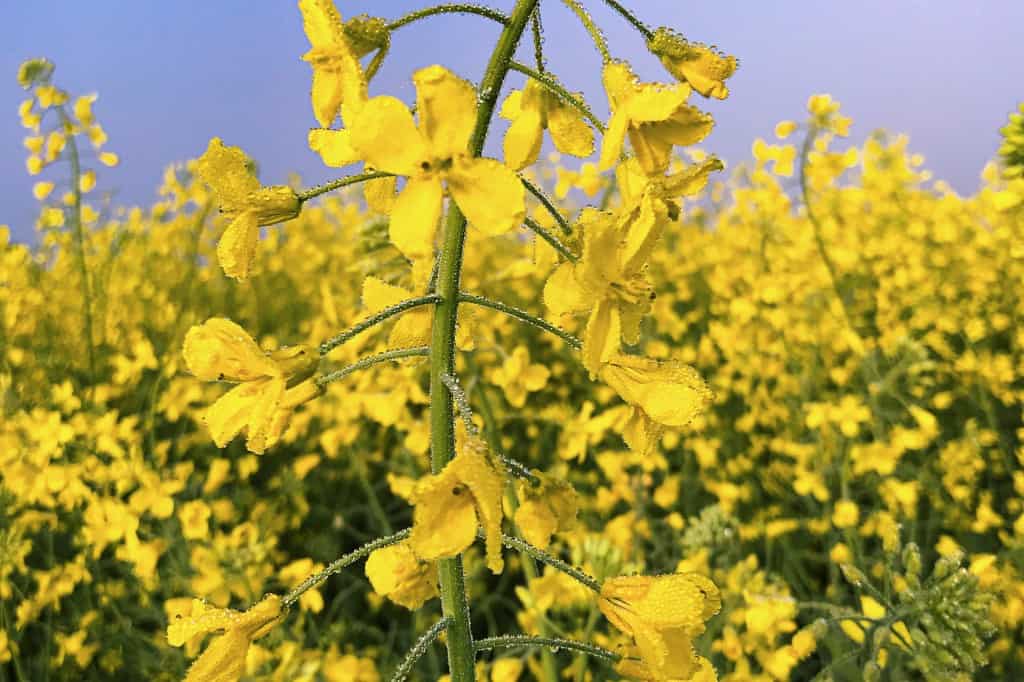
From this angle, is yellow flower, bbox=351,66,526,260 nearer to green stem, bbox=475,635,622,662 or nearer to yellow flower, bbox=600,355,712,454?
yellow flower, bbox=600,355,712,454

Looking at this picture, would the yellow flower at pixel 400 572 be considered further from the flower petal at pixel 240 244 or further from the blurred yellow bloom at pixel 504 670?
the blurred yellow bloom at pixel 504 670

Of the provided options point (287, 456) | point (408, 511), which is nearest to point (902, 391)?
point (408, 511)

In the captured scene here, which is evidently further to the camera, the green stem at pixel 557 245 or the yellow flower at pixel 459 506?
the green stem at pixel 557 245

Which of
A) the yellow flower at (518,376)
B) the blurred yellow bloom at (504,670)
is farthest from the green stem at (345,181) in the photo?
the blurred yellow bloom at (504,670)

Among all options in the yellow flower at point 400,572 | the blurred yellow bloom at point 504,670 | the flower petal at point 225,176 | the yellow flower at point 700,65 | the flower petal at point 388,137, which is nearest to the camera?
the flower petal at point 388,137

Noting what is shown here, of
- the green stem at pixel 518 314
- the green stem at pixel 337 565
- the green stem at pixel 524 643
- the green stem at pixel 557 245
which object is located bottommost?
the green stem at pixel 524 643

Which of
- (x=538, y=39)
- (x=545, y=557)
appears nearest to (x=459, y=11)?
(x=538, y=39)

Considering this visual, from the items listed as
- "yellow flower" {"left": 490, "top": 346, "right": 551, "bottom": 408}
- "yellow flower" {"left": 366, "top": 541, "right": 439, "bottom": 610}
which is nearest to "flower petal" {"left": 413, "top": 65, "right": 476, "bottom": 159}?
"yellow flower" {"left": 366, "top": 541, "right": 439, "bottom": 610}
